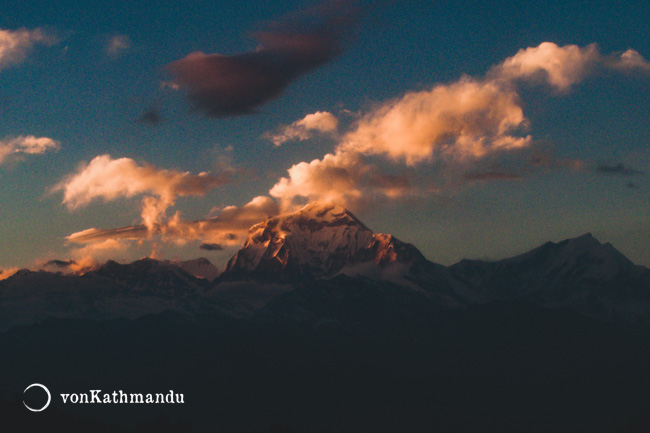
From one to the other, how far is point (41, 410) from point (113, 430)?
14875mm

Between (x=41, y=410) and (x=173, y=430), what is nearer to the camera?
(x=173, y=430)

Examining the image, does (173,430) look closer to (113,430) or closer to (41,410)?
(113,430)

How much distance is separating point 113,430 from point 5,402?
910 inches

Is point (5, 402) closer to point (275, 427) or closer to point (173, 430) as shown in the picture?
point (173, 430)

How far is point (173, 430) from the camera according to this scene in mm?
158375

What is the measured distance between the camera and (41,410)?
168500 mm

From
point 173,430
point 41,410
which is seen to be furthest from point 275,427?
point 41,410

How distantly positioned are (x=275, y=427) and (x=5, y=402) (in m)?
54.1

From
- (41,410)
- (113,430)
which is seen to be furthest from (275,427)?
(41,410)

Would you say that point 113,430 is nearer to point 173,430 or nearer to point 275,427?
point 173,430

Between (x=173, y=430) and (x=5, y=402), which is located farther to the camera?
(x=5, y=402)

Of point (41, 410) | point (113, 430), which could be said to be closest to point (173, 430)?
point (113, 430)

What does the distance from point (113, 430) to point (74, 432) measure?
804 cm

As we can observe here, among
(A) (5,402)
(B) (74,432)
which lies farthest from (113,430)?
(A) (5,402)
